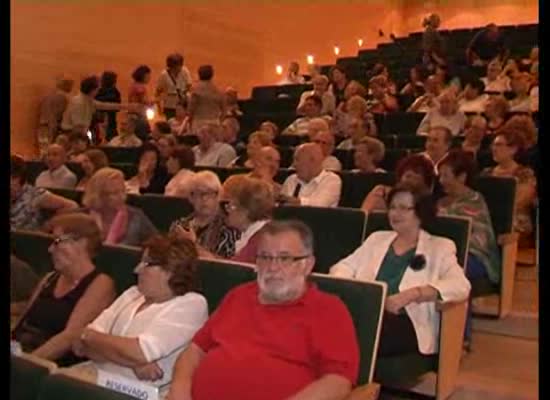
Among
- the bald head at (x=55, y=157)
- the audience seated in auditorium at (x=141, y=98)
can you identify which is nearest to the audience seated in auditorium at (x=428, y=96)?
the audience seated in auditorium at (x=141, y=98)

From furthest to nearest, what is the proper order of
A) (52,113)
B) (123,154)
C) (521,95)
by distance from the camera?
(52,113) → (521,95) → (123,154)

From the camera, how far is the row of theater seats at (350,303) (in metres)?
1.64

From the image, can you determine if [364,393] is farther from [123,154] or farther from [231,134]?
[123,154]

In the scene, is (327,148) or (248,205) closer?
(248,205)

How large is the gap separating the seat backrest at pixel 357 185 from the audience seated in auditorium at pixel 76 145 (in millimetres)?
2529

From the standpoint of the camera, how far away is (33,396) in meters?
1.64

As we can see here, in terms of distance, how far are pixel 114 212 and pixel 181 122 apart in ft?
12.9

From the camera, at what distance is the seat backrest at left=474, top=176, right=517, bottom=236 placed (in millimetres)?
3842

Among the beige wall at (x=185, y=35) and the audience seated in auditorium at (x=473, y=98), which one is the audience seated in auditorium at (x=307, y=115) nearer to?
the audience seated in auditorium at (x=473, y=98)

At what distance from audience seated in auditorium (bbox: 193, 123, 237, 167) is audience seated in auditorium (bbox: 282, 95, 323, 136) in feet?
3.71

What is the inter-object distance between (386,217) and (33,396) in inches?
75.8

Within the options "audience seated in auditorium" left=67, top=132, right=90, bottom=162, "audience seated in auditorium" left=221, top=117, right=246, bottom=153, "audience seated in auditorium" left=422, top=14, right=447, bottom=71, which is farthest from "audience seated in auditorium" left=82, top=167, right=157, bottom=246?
"audience seated in auditorium" left=422, top=14, right=447, bottom=71

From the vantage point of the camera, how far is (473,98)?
710 cm

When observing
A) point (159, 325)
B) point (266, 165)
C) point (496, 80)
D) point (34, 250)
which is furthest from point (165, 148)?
point (496, 80)
